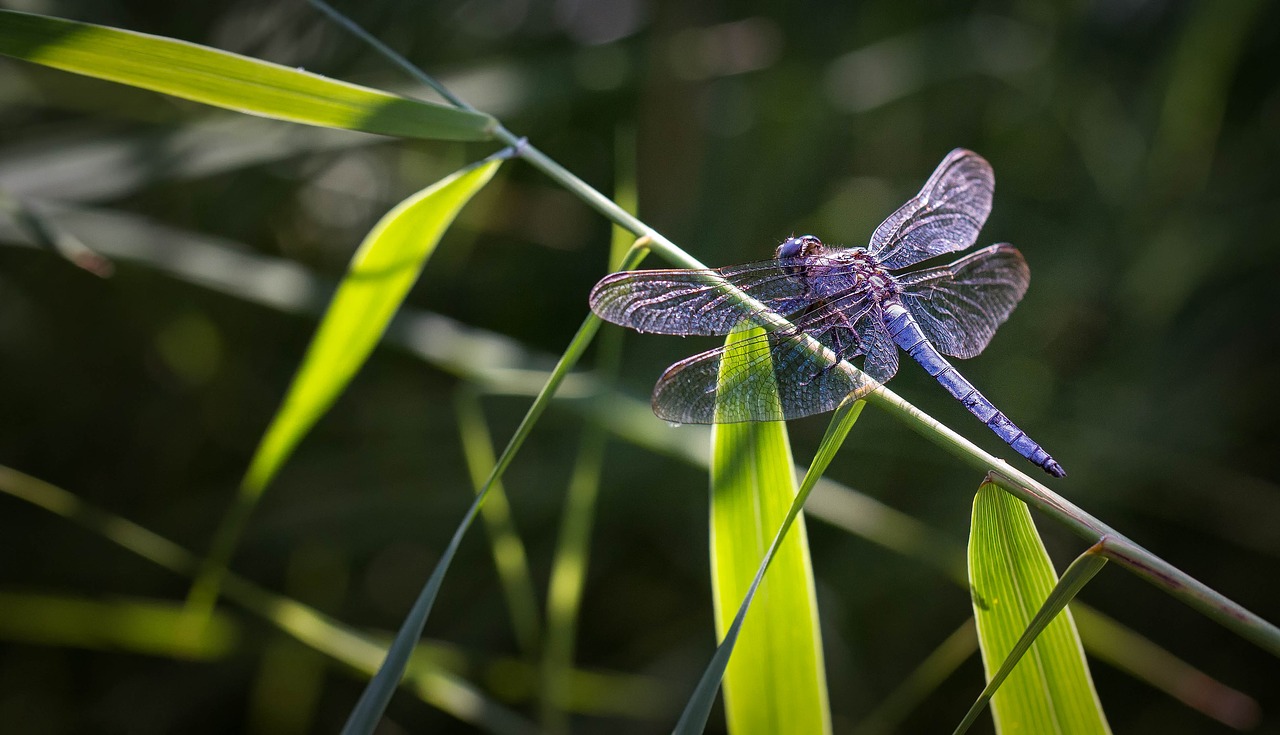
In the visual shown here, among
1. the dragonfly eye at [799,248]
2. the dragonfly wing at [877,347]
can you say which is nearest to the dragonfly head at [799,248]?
the dragonfly eye at [799,248]

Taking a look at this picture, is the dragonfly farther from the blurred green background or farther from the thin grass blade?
the blurred green background

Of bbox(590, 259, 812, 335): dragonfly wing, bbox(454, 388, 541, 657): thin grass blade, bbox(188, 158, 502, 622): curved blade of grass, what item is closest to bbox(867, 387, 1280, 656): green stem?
bbox(590, 259, 812, 335): dragonfly wing

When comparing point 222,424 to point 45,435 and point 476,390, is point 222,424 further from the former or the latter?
point 476,390

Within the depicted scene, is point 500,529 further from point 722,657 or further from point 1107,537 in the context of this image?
point 1107,537

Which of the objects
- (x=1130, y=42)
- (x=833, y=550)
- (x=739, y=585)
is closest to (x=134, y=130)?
(x=739, y=585)

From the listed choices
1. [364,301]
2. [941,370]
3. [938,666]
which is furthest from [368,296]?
[938,666]

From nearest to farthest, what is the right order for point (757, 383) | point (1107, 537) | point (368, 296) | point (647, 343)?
point (1107, 537) → point (757, 383) → point (368, 296) → point (647, 343)
